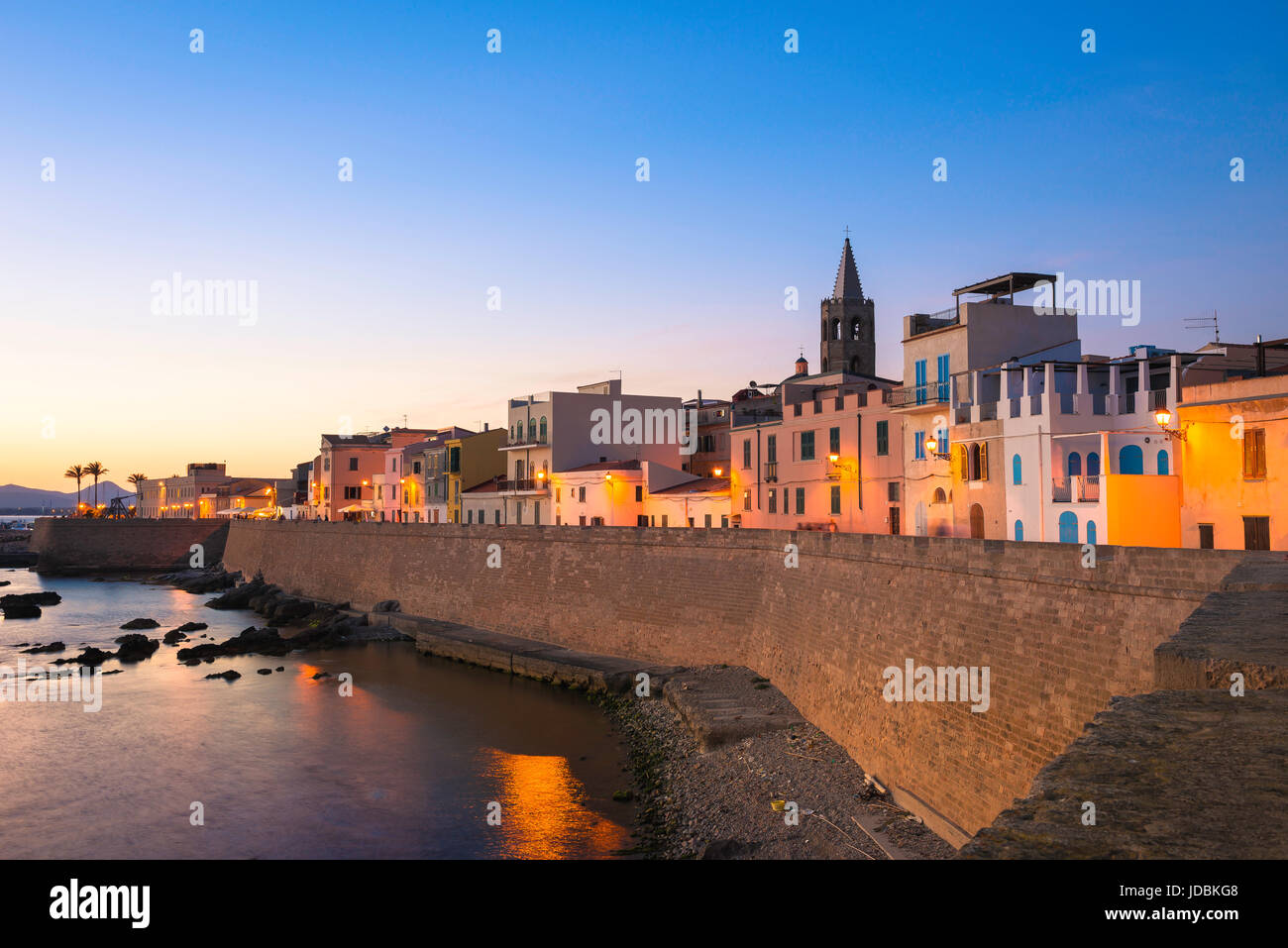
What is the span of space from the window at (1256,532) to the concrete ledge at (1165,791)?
61.5 feet

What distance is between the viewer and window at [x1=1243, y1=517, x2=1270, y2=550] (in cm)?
2208

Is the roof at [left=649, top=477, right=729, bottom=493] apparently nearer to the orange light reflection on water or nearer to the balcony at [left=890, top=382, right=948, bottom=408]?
the balcony at [left=890, top=382, right=948, bottom=408]

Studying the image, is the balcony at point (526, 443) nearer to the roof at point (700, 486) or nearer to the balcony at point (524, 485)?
the balcony at point (524, 485)

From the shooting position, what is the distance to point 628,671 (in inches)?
1217

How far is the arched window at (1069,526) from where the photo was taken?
2681cm

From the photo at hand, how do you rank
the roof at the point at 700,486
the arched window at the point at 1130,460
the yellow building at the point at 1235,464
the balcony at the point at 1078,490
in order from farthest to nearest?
the roof at the point at 700,486 → the arched window at the point at 1130,460 → the balcony at the point at 1078,490 → the yellow building at the point at 1235,464

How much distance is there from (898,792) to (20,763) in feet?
71.4

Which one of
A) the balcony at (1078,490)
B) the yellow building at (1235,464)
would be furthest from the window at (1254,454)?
the balcony at (1078,490)

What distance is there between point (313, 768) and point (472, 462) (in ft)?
126

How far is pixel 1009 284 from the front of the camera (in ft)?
113

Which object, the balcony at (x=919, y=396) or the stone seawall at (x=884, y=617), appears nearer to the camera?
the stone seawall at (x=884, y=617)

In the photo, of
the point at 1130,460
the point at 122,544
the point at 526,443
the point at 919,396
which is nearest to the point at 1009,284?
the point at 919,396

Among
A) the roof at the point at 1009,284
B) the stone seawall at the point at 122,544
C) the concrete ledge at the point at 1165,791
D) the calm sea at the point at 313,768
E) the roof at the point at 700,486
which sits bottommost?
the calm sea at the point at 313,768
